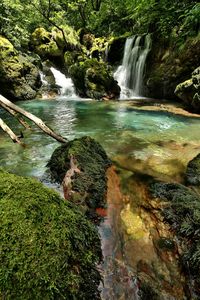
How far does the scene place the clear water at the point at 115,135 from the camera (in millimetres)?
6137

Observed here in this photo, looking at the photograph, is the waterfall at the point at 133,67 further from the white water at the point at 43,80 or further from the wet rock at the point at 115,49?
the white water at the point at 43,80

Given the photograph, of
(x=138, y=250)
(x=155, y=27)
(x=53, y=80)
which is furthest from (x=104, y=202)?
(x=53, y=80)

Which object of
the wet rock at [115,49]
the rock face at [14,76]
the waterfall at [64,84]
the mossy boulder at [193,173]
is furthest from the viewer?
the wet rock at [115,49]

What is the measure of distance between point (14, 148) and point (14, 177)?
4.45 metres

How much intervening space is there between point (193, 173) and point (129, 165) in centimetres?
127

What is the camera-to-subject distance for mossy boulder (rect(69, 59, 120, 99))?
55.8ft

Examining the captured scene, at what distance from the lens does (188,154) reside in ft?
21.1

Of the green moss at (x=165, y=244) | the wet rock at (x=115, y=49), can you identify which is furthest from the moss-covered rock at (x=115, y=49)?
the green moss at (x=165, y=244)

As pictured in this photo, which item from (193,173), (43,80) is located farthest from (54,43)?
(193,173)

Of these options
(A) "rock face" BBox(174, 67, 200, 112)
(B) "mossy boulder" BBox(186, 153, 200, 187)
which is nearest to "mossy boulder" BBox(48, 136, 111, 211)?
(B) "mossy boulder" BBox(186, 153, 200, 187)

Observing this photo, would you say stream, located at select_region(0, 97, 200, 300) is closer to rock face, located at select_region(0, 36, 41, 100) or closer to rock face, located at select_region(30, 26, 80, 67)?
rock face, located at select_region(0, 36, 41, 100)

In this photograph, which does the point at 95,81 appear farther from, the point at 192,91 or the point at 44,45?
the point at 44,45

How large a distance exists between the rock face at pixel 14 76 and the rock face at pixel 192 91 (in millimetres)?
9503

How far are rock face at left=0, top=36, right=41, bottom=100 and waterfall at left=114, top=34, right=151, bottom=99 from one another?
595 cm
